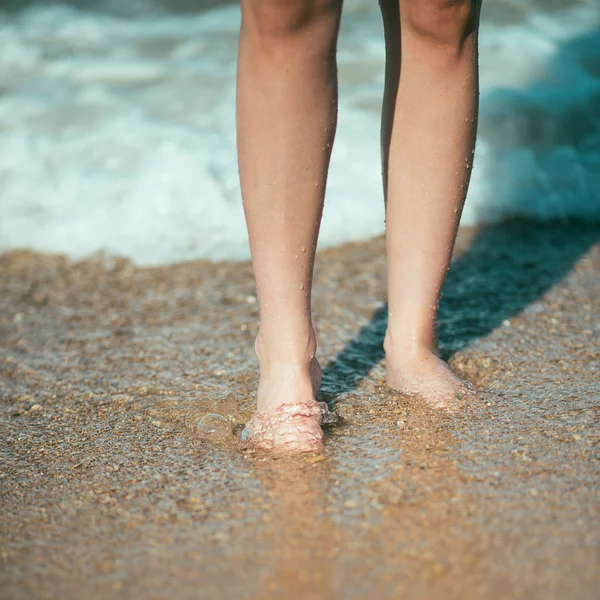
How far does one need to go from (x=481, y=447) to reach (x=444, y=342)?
0.66m

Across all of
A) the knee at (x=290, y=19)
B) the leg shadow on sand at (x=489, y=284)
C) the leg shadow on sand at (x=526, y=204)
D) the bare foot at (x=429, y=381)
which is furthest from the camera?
the leg shadow on sand at (x=526, y=204)

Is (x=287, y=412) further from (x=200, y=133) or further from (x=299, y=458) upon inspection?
(x=200, y=133)

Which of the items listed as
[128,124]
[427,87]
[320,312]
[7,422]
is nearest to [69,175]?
[128,124]

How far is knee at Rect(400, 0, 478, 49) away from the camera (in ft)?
5.32

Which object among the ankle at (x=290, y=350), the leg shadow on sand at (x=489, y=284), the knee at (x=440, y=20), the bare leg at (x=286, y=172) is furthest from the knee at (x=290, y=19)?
the leg shadow on sand at (x=489, y=284)

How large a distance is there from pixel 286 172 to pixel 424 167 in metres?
0.35

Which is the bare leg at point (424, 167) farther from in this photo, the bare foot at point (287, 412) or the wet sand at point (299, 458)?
the bare foot at point (287, 412)

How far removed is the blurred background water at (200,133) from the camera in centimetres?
330

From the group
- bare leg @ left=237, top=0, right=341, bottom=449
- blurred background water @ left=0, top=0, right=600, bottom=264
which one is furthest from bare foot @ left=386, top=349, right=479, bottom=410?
blurred background water @ left=0, top=0, right=600, bottom=264

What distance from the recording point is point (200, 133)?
397 centimetres

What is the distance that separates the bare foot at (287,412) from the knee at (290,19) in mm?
639

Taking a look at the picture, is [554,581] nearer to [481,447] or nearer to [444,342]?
[481,447]

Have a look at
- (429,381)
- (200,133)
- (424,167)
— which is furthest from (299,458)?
(200,133)

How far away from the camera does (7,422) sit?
1.89 metres
